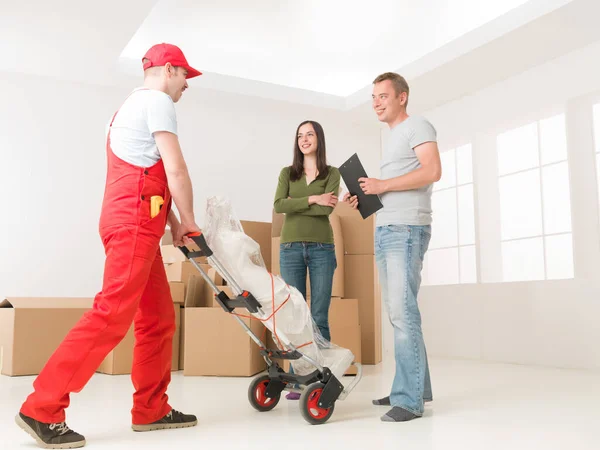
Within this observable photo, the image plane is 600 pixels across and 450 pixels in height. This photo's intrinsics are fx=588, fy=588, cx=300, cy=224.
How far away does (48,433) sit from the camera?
167 cm

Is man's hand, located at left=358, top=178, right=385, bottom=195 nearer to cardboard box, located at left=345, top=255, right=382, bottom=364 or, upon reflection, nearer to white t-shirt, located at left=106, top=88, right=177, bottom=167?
white t-shirt, located at left=106, top=88, right=177, bottom=167

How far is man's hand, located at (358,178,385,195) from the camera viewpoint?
222 centimetres

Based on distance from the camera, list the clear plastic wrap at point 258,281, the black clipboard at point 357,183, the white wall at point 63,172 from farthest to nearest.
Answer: the white wall at point 63,172, the black clipboard at point 357,183, the clear plastic wrap at point 258,281

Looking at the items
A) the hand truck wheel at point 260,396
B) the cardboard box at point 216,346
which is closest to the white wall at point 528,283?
the cardboard box at point 216,346

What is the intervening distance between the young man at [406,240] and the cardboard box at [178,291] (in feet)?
6.56

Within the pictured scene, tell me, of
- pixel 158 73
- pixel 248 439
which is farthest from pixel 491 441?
pixel 158 73

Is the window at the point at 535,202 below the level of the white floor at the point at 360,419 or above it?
above

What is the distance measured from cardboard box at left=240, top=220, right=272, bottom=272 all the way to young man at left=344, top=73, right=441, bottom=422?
2.11m

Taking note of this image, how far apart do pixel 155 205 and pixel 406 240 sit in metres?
0.93

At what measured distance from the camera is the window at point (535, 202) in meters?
4.32

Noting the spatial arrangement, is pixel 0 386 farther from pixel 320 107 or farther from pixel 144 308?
pixel 320 107

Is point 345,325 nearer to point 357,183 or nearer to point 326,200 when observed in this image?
point 326,200

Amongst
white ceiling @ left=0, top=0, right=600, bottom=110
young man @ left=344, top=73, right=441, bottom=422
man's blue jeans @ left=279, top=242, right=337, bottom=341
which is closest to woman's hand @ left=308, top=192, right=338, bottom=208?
man's blue jeans @ left=279, top=242, right=337, bottom=341

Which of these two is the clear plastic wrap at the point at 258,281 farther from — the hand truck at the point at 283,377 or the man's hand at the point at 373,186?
the man's hand at the point at 373,186
